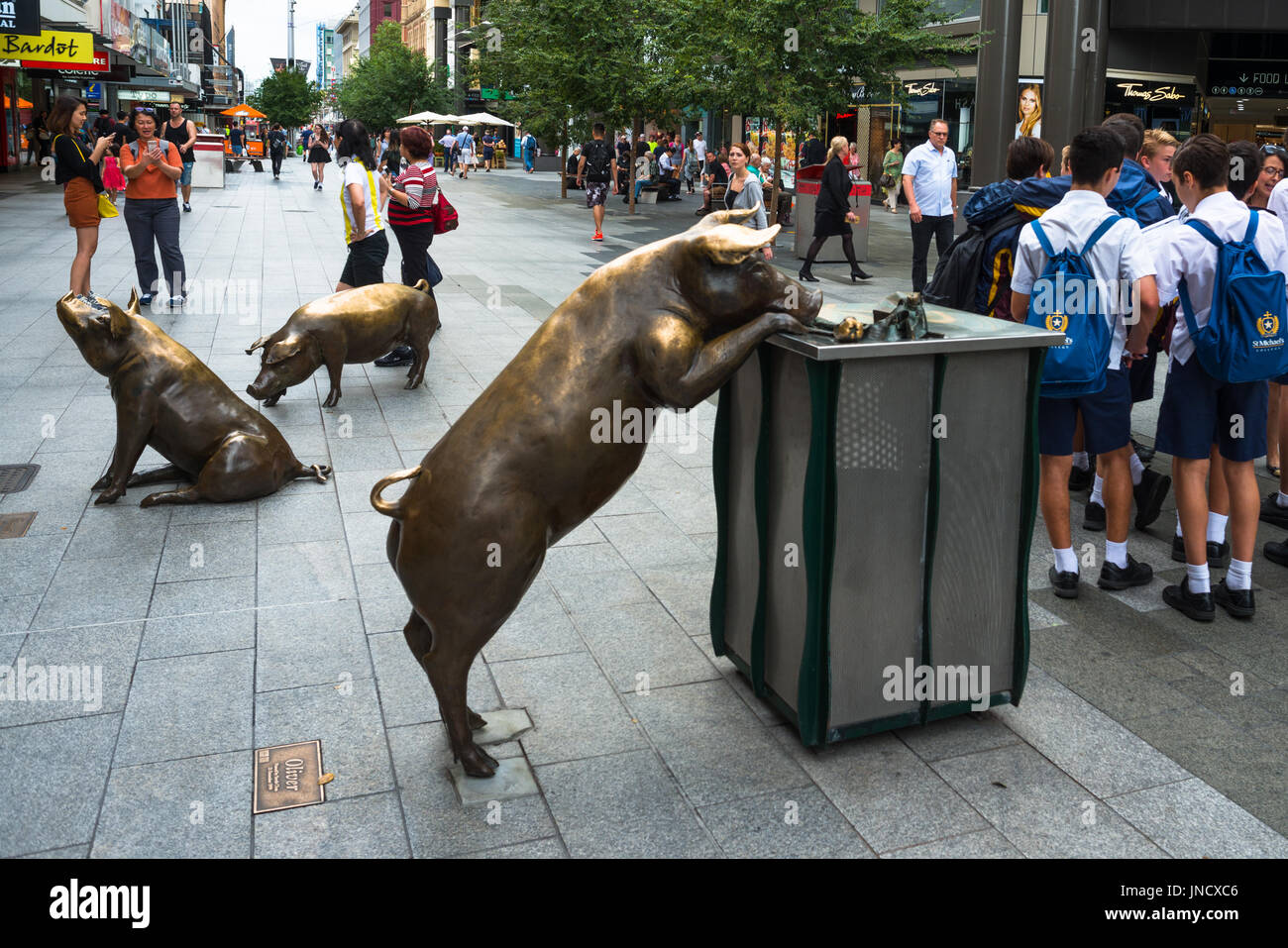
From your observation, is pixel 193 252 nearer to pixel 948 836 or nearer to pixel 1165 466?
pixel 1165 466

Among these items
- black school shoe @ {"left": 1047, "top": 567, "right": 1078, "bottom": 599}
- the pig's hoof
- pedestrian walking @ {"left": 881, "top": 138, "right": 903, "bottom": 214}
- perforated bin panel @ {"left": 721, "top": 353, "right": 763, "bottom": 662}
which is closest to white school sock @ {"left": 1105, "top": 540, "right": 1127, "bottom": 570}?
black school shoe @ {"left": 1047, "top": 567, "right": 1078, "bottom": 599}

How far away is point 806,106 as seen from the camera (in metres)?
18.1

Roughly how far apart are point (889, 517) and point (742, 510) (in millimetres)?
684

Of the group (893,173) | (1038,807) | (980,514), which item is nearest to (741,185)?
(980,514)

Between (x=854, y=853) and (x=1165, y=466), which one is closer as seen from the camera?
(x=854, y=853)

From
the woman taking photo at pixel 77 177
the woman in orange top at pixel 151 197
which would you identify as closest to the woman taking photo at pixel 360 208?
the woman in orange top at pixel 151 197

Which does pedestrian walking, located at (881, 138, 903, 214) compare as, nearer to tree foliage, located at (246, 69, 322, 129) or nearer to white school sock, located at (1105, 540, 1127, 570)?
white school sock, located at (1105, 540, 1127, 570)

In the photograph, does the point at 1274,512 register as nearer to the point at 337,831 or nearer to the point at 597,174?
the point at 337,831

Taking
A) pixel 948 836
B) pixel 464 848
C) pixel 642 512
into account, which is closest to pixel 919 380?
pixel 948 836

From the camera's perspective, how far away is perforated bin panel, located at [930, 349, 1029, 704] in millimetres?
3898

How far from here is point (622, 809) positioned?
11.9ft

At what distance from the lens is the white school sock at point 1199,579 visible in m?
5.28

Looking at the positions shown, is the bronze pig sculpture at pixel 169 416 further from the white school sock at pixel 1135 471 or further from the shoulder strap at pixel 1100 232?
the white school sock at pixel 1135 471
